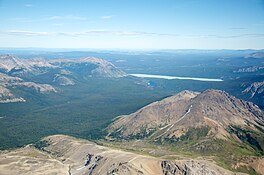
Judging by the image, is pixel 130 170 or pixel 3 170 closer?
pixel 130 170

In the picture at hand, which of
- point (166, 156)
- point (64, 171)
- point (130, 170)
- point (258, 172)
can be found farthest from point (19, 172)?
point (258, 172)

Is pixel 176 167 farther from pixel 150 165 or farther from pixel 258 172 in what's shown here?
pixel 258 172

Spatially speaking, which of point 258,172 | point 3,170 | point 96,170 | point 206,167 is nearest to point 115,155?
point 96,170

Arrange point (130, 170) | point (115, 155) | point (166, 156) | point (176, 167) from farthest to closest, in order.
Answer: point (166, 156)
point (115, 155)
point (176, 167)
point (130, 170)

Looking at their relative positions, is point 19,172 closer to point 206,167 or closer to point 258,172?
point 206,167

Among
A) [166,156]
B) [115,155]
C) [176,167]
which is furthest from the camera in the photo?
[166,156]

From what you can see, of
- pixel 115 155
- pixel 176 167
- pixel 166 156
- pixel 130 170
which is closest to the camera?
pixel 130 170

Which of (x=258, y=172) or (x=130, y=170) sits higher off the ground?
(x=130, y=170)

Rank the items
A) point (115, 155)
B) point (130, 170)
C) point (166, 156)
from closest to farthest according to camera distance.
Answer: point (130, 170)
point (115, 155)
point (166, 156)

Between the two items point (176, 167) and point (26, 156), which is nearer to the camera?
point (176, 167)
